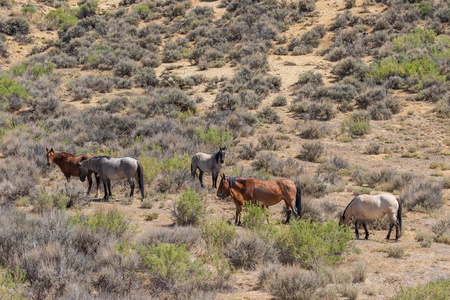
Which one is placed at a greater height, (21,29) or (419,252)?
(21,29)

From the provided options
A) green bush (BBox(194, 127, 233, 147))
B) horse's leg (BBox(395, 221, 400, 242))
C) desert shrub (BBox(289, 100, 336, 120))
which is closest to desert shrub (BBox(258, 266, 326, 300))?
horse's leg (BBox(395, 221, 400, 242))

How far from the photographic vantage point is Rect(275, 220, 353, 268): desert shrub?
6.71 meters

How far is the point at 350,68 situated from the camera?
82.9ft

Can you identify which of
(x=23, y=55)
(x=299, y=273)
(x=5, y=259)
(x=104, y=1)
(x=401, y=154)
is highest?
(x=104, y=1)

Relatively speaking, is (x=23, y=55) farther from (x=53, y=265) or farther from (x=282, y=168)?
(x=53, y=265)

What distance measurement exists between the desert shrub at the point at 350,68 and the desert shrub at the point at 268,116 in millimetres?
7527

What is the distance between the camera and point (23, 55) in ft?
111

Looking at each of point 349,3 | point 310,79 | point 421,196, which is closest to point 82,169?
point 421,196

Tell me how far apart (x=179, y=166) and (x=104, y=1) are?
4155 cm

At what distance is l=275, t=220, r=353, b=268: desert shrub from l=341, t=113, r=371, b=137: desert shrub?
11.6m

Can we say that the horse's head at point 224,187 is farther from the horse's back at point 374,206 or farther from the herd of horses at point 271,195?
the horse's back at point 374,206

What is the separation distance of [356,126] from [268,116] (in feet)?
15.1

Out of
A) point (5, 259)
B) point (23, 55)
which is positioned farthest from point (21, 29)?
point (5, 259)

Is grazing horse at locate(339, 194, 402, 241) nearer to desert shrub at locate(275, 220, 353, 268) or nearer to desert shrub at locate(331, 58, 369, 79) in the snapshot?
desert shrub at locate(275, 220, 353, 268)
